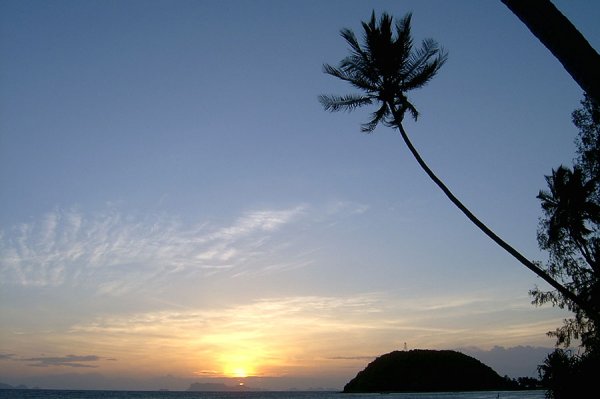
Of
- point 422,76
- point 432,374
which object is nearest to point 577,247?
point 422,76

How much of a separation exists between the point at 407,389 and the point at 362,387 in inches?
915

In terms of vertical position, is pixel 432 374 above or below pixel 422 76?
below

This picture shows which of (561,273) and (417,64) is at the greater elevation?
(417,64)

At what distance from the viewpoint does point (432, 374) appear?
530ft

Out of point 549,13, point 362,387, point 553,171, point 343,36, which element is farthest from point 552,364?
point 362,387

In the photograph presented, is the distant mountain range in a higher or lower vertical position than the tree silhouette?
lower

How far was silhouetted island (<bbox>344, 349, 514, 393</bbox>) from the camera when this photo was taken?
159000 mm

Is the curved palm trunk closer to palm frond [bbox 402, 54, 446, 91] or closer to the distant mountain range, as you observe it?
palm frond [bbox 402, 54, 446, 91]

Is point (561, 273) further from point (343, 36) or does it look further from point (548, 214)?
point (343, 36)

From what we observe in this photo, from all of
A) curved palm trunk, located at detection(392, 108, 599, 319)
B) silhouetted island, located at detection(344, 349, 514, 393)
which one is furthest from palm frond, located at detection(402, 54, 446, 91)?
silhouetted island, located at detection(344, 349, 514, 393)

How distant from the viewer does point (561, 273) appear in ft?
77.9

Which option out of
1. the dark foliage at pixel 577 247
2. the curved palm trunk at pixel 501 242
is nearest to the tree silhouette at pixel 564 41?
the curved palm trunk at pixel 501 242

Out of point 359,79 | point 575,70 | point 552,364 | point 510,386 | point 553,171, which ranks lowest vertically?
point 510,386

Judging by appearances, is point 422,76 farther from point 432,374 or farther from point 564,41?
point 432,374
